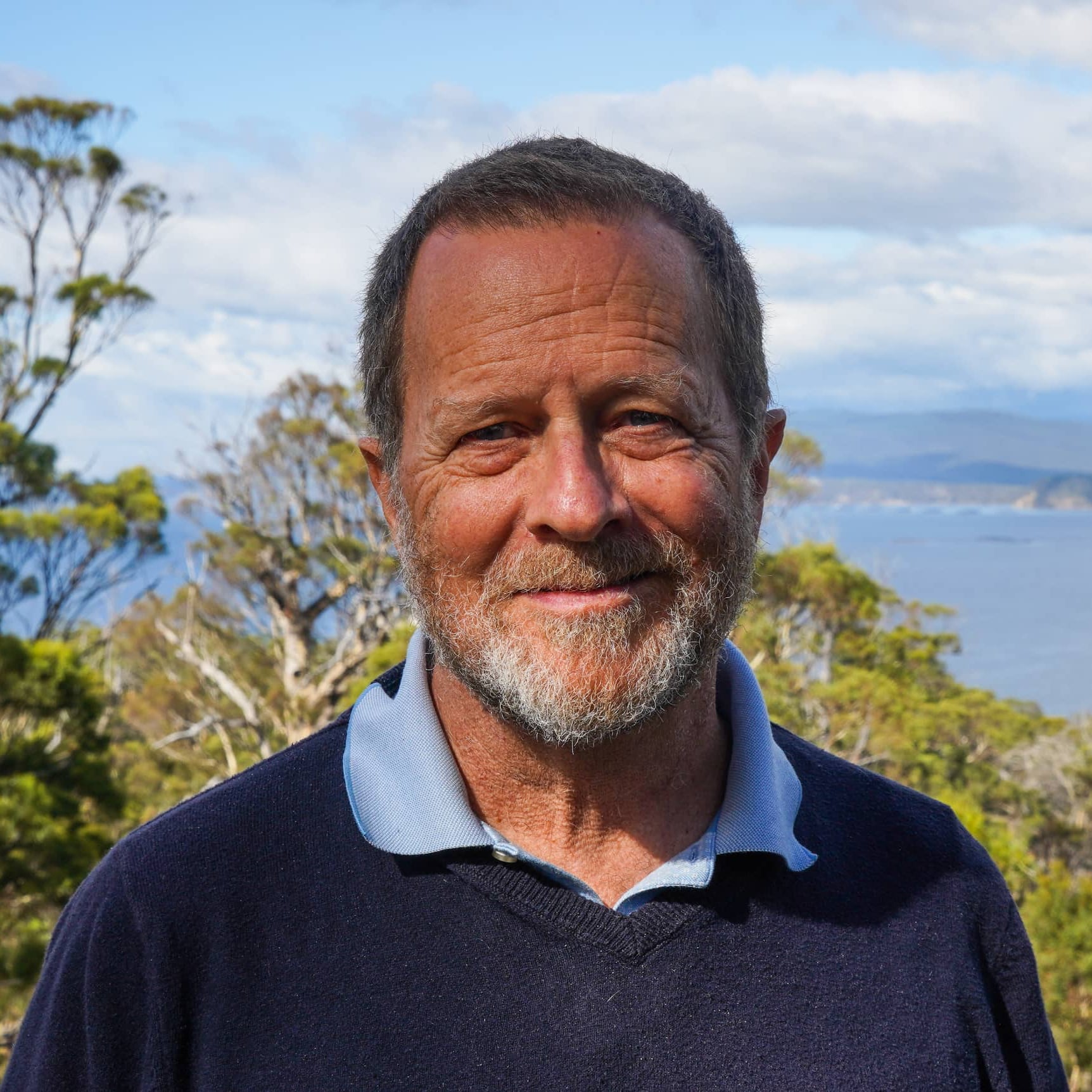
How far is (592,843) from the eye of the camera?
5.10 ft

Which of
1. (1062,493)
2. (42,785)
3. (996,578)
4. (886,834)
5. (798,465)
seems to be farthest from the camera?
(1062,493)

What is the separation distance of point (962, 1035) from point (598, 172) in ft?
3.83

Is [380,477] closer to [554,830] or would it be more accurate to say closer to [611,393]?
[611,393]

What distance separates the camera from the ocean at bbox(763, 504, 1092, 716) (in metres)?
37.7

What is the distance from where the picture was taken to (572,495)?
1.42 metres

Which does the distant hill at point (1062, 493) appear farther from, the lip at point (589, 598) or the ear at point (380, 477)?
the lip at point (589, 598)

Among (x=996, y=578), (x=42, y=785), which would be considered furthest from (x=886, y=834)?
(x=996, y=578)

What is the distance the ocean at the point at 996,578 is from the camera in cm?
3766

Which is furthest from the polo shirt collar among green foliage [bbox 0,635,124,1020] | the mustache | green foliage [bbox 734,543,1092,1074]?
green foliage [bbox 734,543,1092,1074]

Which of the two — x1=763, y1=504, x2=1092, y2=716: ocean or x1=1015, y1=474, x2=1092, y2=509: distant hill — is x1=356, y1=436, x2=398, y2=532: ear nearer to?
x1=763, y1=504, x2=1092, y2=716: ocean

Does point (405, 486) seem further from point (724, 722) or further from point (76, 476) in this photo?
point (76, 476)

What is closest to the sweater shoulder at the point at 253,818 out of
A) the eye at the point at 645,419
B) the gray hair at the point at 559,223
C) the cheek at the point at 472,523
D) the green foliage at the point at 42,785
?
the cheek at the point at 472,523

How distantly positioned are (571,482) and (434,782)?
426mm

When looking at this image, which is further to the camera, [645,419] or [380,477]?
[380,477]
